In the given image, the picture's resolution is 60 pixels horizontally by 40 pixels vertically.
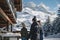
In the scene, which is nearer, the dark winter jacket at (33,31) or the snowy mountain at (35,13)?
the dark winter jacket at (33,31)

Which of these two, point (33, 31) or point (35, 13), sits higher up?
point (35, 13)

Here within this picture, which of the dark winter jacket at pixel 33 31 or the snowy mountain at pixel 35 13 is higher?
the snowy mountain at pixel 35 13

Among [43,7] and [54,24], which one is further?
[43,7]

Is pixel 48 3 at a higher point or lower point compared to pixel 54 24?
higher

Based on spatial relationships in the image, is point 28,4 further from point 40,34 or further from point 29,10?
point 40,34

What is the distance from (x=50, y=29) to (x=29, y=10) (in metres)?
5.51

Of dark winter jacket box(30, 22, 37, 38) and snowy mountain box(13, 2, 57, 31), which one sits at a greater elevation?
snowy mountain box(13, 2, 57, 31)

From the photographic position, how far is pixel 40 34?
25.7 feet

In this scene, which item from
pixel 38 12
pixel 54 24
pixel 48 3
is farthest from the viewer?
pixel 48 3

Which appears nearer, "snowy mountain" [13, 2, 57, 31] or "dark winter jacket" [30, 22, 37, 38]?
"dark winter jacket" [30, 22, 37, 38]

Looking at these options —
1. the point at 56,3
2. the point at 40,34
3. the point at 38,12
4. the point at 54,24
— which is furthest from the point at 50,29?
the point at 40,34

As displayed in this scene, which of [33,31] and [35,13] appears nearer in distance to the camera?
[33,31]

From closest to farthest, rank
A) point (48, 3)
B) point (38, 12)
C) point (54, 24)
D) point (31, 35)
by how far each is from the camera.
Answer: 1. point (31, 35)
2. point (54, 24)
3. point (38, 12)
4. point (48, 3)

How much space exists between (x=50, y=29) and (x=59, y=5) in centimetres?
668
